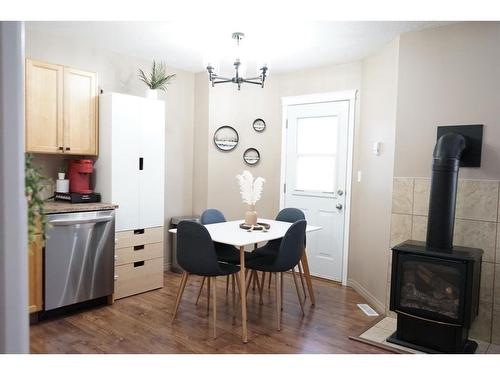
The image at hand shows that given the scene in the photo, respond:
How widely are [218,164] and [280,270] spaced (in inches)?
81.1

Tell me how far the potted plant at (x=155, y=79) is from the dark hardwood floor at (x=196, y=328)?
203 centimetres

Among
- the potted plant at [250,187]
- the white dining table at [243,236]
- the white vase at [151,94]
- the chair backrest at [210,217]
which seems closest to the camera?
the white dining table at [243,236]

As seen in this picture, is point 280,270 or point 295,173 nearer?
point 280,270

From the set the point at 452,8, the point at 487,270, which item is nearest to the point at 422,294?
the point at 487,270

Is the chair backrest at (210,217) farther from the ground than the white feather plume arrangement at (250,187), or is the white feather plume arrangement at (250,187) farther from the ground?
the white feather plume arrangement at (250,187)

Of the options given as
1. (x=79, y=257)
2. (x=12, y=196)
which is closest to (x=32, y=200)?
(x=12, y=196)

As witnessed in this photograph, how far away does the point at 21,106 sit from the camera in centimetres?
141

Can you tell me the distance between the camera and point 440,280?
8.86ft

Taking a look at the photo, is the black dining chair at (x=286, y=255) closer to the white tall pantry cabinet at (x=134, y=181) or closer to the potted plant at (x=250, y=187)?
the potted plant at (x=250, y=187)

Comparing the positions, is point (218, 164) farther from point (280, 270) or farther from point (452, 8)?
point (452, 8)

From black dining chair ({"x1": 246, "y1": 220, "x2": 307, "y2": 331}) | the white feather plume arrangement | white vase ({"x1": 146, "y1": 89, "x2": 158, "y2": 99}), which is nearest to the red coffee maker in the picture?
white vase ({"x1": 146, "y1": 89, "x2": 158, "y2": 99})

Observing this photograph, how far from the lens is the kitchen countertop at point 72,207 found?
3.17m

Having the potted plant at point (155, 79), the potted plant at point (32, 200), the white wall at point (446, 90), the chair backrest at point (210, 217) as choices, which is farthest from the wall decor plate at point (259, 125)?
the potted plant at point (32, 200)

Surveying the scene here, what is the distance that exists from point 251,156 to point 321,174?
91cm
